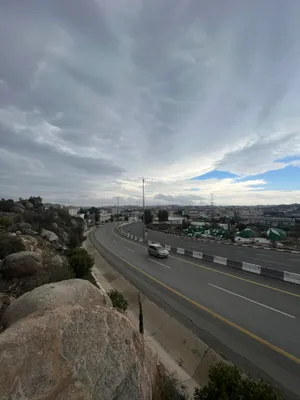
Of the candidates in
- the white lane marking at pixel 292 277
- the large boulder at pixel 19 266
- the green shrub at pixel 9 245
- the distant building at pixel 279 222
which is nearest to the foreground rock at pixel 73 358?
the large boulder at pixel 19 266

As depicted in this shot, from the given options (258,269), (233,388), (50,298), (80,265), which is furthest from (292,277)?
(50,298)

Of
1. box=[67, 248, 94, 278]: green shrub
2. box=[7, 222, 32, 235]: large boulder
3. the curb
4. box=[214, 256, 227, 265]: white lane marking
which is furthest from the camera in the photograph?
box=[7, 222, 32, 235]: large boulder

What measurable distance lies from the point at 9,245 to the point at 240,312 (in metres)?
12.8

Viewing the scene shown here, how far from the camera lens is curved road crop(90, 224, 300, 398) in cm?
701

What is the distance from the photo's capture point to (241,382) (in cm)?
423

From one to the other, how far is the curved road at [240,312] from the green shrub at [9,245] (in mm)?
7398

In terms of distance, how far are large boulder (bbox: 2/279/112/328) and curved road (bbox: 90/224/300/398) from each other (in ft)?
14.4

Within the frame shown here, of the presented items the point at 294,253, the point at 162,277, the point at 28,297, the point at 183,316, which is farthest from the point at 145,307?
the point at 294,253

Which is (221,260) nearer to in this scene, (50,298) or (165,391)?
(165,391)

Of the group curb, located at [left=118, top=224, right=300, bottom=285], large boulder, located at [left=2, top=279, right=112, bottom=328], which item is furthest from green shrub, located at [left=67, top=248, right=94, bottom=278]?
curb, located at [left=118, top=224, right=300, bottom=285]

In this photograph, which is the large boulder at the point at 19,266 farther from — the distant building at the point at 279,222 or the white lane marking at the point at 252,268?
the distant building at the point at 279,222

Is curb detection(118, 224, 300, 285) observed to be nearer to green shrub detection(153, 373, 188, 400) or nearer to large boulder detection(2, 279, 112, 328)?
green shrub detection(153, 373, 188, 400)

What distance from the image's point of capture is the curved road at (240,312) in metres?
7.01

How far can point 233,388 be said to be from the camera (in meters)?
4.20
